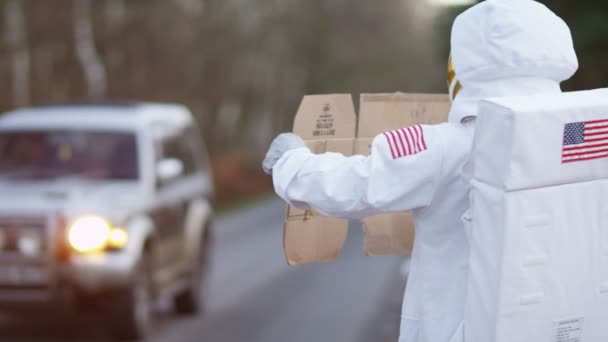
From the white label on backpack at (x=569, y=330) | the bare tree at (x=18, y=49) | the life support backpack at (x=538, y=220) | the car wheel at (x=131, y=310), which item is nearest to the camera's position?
the life support backpack at (x=538, y=220)

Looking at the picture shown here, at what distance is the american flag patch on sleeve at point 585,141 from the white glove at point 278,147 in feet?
2.41

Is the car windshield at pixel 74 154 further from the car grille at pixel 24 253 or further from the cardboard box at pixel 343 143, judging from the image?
the cardboard box at pixel 343 143

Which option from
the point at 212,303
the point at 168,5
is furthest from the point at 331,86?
the point at 212,303

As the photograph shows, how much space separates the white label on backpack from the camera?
3191mm

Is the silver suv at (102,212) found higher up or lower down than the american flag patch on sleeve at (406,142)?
lower down

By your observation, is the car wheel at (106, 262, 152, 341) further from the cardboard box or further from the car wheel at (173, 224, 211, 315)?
the cardboard box

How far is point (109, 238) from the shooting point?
9859mm

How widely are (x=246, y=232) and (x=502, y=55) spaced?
2068cm

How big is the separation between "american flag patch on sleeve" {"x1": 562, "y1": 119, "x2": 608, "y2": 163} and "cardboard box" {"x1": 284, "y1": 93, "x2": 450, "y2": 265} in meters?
0.88

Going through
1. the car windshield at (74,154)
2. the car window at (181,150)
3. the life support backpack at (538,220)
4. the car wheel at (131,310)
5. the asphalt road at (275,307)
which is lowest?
the asphalt road at (275,307)

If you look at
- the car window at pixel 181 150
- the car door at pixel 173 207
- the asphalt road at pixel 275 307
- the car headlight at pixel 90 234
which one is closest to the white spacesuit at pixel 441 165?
the car headlight at pixel 90 234

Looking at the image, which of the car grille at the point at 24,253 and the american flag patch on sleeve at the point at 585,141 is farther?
the car grille at the point at 24,253

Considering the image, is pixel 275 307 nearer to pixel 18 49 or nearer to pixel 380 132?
pixel 380 132

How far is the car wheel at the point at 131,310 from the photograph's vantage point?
32.5 ft
